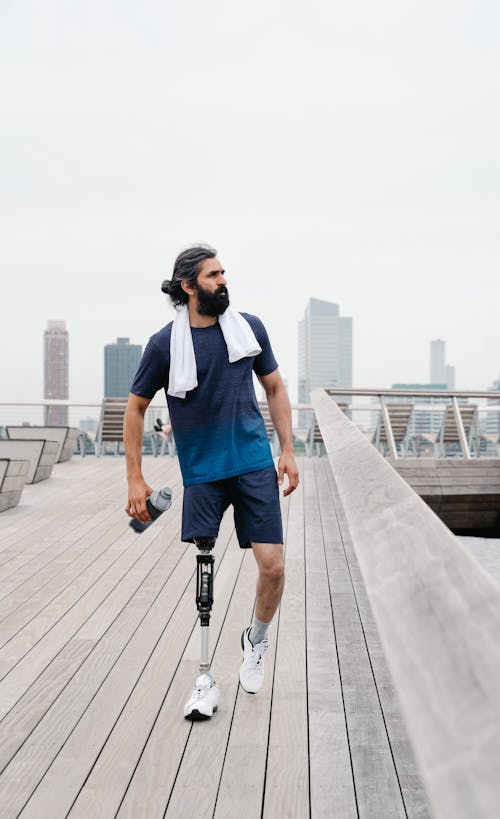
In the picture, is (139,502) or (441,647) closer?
(441,647)

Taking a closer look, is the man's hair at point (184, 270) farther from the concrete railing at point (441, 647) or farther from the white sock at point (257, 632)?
the concrete railing at point (441, 647)

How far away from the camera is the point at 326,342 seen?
7111 inches

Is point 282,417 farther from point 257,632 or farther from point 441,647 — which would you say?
point 441,647

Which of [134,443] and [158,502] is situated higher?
[134,443]

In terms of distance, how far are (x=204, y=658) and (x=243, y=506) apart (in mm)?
546

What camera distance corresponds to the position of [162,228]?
136 m

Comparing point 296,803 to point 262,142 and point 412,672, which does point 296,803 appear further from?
point 262,142

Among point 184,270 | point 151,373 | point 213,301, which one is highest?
point 184,270

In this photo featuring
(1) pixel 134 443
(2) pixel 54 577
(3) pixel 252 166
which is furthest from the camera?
(3) pixel 252 166

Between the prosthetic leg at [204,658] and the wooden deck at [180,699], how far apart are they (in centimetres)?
5

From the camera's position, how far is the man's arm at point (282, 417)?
335cm

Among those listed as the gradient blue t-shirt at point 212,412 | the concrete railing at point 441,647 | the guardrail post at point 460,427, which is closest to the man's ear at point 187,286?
the gradient blue t-shirt at point 212,412

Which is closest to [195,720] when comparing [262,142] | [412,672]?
[412,672]

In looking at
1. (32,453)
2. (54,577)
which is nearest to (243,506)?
(54,577)
